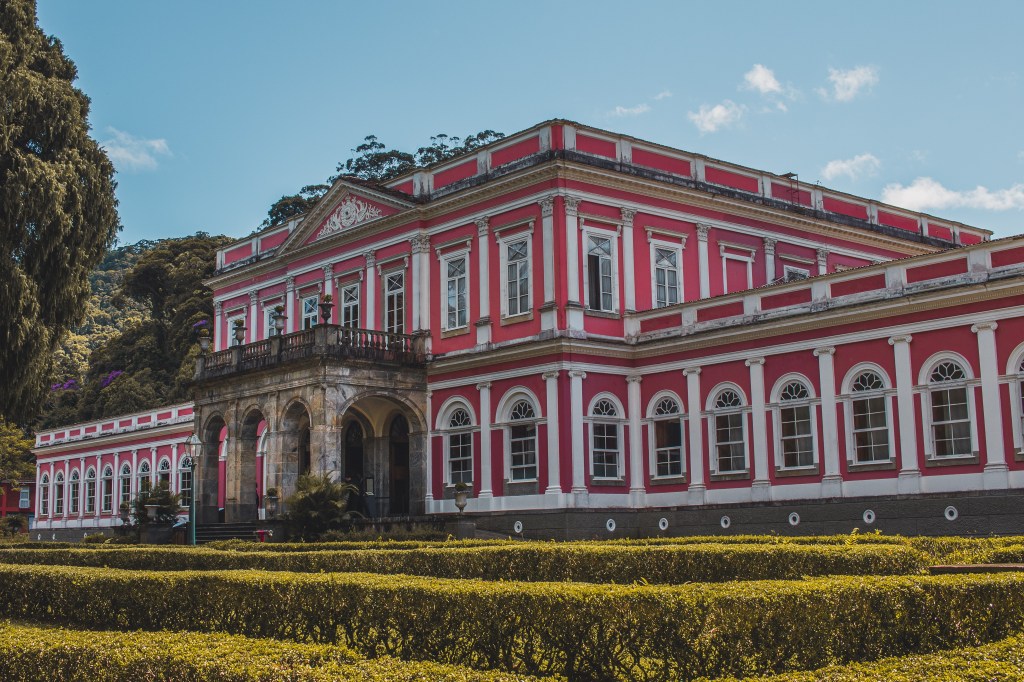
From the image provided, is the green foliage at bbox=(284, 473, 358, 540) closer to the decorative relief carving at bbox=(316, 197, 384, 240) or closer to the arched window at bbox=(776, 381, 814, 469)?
the decorative relief carving at bbox=(316, 197, 384, 240)

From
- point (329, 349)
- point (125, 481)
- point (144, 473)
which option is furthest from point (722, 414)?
point (125, 481)

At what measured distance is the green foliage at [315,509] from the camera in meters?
26.0

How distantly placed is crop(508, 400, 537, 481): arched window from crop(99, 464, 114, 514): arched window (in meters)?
26.9

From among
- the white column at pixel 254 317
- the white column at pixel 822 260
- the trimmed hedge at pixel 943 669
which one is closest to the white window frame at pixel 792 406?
the white column at pixel 822 260

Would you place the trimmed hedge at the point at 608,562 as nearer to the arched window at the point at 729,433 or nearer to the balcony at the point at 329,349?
the arched window at the point at 729,433

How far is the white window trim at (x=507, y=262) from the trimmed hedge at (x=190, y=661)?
17.6m

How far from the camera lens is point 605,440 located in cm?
2705

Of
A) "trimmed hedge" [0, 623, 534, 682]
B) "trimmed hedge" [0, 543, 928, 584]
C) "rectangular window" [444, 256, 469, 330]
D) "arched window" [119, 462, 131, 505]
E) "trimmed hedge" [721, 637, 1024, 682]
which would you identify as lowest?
"trimmed hedge" [0, 623, 534, 682]

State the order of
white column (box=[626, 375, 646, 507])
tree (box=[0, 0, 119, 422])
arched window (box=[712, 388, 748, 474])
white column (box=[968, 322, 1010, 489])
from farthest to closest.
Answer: white column (box=[626, 375, 646, 507]), arched window (box=[712, 388, 748, 474]), white column (box=[968, 322, 1010, 489]), tree (box=[0, 0, 119, 422])

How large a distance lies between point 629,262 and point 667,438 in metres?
4.62

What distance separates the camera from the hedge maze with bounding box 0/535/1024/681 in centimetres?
811

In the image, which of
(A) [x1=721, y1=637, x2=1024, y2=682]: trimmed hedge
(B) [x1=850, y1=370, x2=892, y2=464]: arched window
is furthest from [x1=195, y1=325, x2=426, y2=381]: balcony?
(A) [x1=721, y1=637, x2=1024, y2=682]: trimmed hedge

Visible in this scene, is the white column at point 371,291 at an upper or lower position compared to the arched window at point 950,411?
upper

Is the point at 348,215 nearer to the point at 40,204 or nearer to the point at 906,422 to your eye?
the point at 40,204
